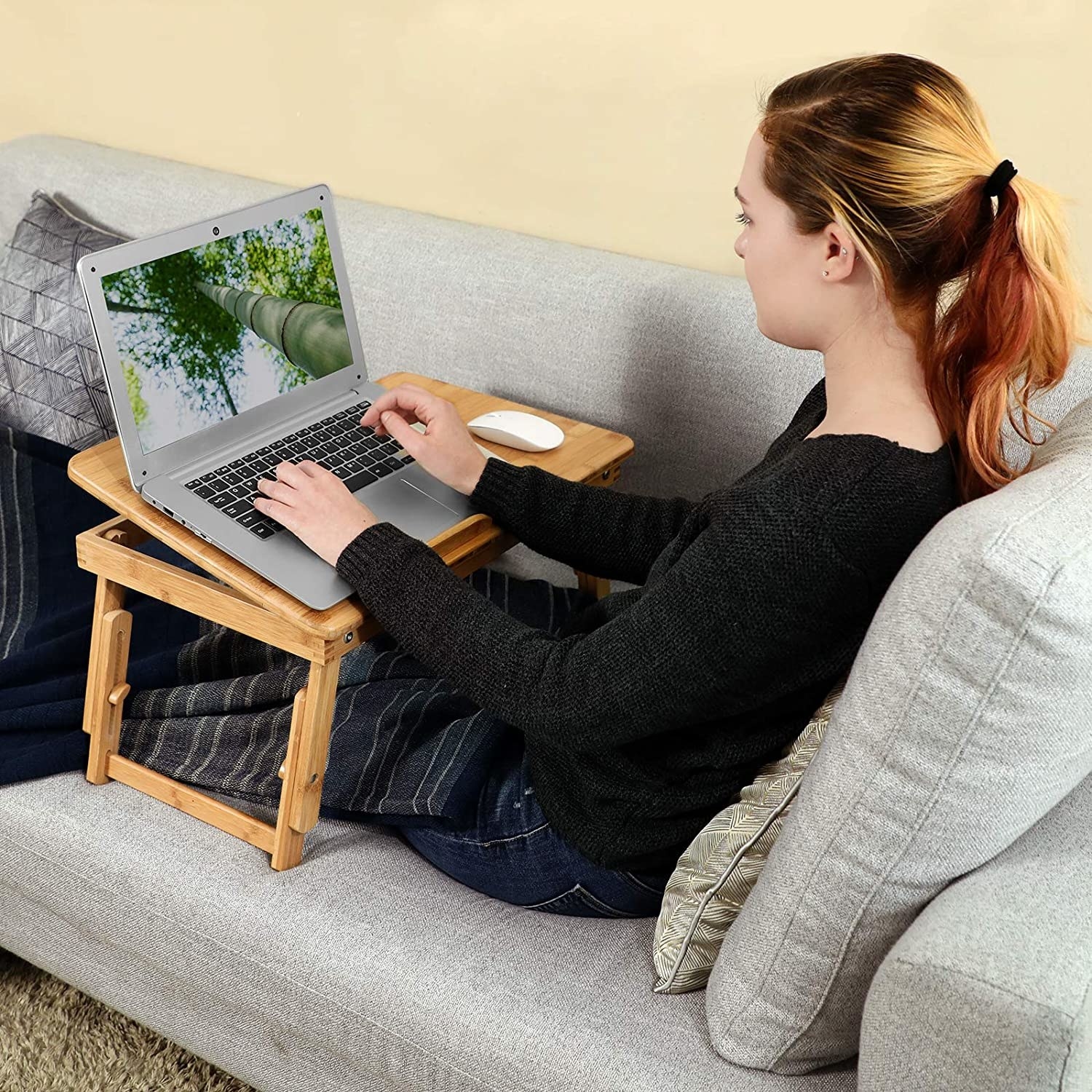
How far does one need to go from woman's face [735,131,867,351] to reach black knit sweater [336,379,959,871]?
4.6 inches

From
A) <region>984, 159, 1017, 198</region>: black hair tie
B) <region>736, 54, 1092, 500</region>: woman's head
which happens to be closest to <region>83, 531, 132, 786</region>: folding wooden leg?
<region>736, 54, 1092, 500</region>: woman's head

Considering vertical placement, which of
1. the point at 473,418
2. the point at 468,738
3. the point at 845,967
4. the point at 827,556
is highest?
the point at 827,556

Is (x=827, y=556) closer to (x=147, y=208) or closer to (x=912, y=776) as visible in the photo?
(x=912, y=776)

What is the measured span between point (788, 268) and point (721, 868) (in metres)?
0.52

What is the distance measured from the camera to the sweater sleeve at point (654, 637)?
96cm

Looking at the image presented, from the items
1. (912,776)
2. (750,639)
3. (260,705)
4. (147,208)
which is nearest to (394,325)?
(147,208)

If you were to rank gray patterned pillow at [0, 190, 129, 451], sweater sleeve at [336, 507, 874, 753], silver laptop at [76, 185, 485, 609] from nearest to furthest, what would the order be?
sweater sleeve at [336, 507, 874, 753]
silver laptop at [76, 185, 485, 609]
gray patterned pillow at [0, 190, 129, 451]

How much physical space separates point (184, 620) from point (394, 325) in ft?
1.75

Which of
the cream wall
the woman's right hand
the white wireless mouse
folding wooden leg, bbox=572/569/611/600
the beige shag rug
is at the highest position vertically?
the cream wall

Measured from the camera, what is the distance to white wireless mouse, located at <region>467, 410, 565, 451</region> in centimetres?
146

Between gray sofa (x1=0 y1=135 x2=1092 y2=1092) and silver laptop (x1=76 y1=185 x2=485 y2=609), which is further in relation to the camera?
silver laptop (x1=76 y1=185 x2=485 y2=609)

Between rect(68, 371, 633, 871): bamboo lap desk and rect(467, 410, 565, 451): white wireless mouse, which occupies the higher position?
rect(467, 410, 565, 451): white wireless mouse

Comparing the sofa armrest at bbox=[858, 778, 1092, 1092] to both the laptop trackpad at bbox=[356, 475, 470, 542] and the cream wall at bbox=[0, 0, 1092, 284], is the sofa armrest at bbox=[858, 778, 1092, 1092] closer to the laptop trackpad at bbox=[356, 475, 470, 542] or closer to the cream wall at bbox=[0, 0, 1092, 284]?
the laptop trackpad at bbox=[356, 475, 470, 542]

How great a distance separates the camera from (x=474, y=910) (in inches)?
47.5
